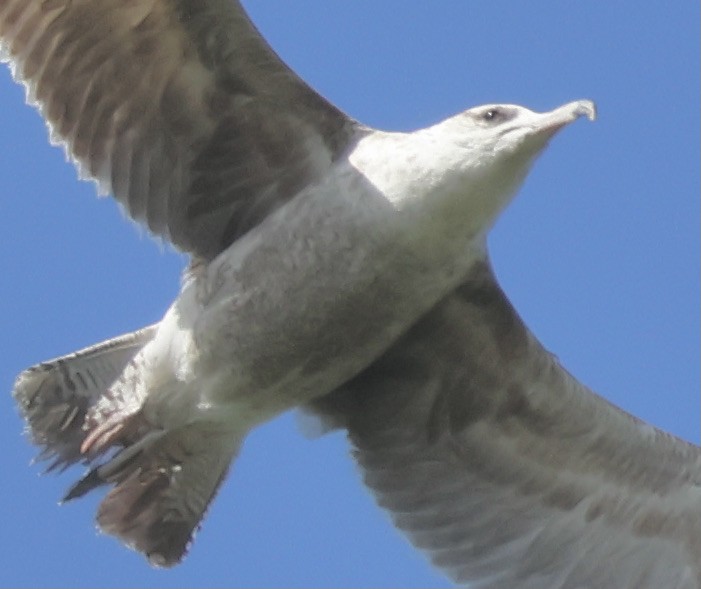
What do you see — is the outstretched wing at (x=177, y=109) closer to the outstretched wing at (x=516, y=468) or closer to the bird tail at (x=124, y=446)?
the bird tail at (x=124, y=446)

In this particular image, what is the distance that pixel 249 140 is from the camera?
7.84 m

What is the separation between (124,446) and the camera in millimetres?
7918

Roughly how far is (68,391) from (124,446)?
338 mm

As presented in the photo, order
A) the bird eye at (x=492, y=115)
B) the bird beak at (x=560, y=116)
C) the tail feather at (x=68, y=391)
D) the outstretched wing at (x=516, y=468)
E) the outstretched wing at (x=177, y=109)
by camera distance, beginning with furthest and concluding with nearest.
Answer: the outstretched wing at (x=516, y=468) → the tail feather at (x=68, y=391) → the outstretched wing at (x=177, y=109) → the bird eye at (x=492, y=115) → the bird beak at (x=560, y=116)

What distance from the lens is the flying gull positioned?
730 cm

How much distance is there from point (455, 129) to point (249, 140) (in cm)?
99

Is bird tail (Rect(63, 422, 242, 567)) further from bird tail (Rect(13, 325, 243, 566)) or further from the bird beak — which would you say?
the bird beak

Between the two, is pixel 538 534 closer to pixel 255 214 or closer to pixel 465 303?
pixel 465 303

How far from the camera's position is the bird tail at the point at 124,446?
310 inches

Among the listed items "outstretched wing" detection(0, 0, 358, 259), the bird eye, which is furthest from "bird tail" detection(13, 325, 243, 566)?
the bird eye

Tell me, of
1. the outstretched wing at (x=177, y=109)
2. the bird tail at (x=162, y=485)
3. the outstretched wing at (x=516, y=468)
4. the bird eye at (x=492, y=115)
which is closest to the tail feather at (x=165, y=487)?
the bird tail at (x=162, y=485)

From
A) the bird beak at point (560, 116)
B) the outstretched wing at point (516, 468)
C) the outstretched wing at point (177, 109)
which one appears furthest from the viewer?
the outstretched wing at point (516, 468)

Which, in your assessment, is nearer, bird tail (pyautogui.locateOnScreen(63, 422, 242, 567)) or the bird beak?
the bird beak

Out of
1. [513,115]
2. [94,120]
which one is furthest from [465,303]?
[94,120]
